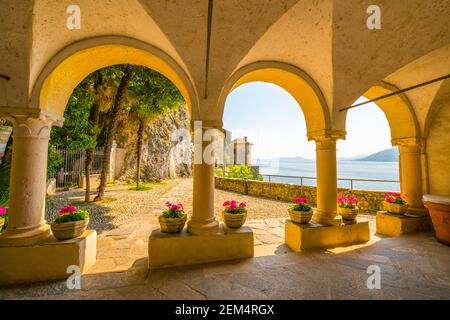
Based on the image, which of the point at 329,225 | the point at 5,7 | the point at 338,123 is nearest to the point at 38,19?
the point at 5,7

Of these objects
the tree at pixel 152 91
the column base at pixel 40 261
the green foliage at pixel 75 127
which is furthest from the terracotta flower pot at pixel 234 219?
the green foliage at pixel 75 127

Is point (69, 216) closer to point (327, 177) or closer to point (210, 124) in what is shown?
point (210, 124)

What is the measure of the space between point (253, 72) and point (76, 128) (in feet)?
24.1

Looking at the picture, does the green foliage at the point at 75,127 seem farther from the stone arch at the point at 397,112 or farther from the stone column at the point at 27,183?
the stone arch at the point at 397,112

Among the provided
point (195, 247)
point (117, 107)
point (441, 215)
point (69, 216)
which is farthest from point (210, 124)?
point (117, 107)

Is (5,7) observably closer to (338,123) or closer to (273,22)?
(273,22)

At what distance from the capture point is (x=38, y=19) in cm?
272

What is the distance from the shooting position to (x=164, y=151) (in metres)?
21.6

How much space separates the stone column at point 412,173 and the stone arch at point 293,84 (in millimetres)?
2894

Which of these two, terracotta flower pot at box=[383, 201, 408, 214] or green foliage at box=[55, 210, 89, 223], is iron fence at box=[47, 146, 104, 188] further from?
terracotta flower pot at box=[383, 201, 408, 214]

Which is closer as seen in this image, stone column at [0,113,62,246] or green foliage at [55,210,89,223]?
stone column at [0,113,62,246]

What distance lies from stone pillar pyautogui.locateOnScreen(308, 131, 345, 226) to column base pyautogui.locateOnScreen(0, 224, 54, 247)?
4.94 meters

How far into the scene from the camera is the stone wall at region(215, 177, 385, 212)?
758cm

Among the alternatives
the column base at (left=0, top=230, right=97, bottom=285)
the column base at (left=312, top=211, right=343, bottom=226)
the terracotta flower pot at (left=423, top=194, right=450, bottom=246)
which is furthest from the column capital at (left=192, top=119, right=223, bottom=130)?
the terracotta flower pot at (left=423, top=194, right=450, bottom=246)
